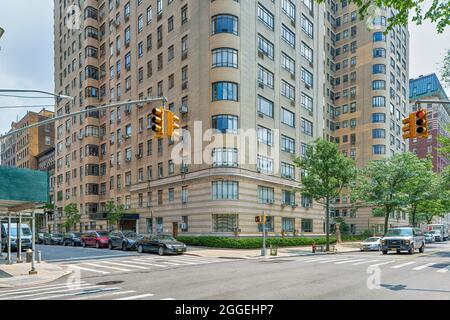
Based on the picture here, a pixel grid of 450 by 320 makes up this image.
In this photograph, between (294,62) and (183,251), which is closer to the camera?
(183,251)

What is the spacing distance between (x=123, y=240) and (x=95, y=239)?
19.4 ft

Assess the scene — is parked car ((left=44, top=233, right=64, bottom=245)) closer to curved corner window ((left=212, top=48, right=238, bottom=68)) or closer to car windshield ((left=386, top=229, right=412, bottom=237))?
curved corner window ((left=212, top=48, right=238, bottom=68))

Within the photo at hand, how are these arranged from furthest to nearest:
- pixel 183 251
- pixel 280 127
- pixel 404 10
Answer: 1. pixel 280 127
2. pixel 183 251
3. pixel 404 10

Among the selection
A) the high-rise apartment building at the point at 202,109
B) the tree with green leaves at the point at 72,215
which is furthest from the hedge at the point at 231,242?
the tree with green leaves at the point at 72,215

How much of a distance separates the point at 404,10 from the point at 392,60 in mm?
71584

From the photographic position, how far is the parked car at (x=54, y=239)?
4648 cm

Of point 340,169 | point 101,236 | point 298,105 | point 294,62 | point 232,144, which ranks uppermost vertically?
point 294,62

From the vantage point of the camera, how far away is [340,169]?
3634 cm

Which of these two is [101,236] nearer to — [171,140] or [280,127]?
[171,140]

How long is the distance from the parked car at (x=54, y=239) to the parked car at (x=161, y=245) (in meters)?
19.0

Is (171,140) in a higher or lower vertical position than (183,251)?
higher

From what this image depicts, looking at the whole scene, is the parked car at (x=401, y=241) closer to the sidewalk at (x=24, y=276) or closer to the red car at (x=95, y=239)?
the sidewalk at (x=24, y=276)

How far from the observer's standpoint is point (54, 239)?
1865 inches

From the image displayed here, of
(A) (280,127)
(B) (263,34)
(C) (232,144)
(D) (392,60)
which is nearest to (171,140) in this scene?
(C) (232,144)
